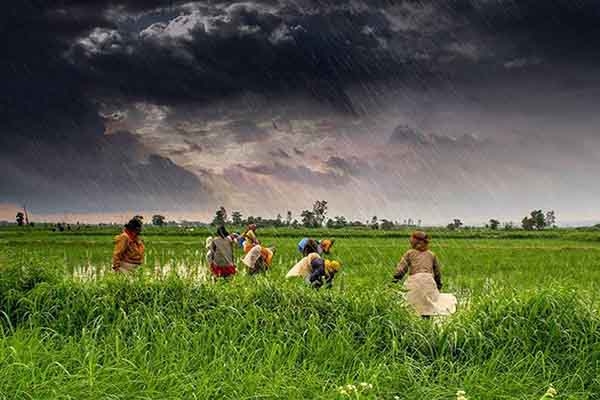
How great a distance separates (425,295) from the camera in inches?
327

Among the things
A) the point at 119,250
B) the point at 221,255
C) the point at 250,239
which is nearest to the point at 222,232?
the point at 221,255

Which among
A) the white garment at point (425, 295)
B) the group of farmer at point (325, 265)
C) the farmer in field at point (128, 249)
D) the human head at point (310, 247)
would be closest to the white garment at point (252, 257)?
the group of farmer at point (325, 265)

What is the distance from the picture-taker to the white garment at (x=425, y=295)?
822 cm

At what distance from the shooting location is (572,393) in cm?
566

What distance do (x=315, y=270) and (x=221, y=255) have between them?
3.20m

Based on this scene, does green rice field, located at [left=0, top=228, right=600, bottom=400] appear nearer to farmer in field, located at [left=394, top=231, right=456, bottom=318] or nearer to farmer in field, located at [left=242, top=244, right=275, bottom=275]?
farmer in field, located at [left=394, top=231, right=456, bottom=318]

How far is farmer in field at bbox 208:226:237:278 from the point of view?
11.4 metres

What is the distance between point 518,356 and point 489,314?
70cm

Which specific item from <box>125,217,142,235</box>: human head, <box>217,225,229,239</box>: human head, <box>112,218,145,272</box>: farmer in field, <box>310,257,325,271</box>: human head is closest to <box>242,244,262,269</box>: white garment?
<box>217,225,229,239</box>: human head

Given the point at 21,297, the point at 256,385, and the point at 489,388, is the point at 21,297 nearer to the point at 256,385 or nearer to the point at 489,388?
the point at 256,385

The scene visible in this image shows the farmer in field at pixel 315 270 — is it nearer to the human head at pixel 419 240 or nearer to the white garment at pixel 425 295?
the white garment at pixel 425 295

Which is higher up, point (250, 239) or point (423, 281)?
point (250, 239)

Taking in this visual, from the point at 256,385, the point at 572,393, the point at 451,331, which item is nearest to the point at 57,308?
the point at 256,385

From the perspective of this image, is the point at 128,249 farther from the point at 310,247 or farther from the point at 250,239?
the point at 250,239
